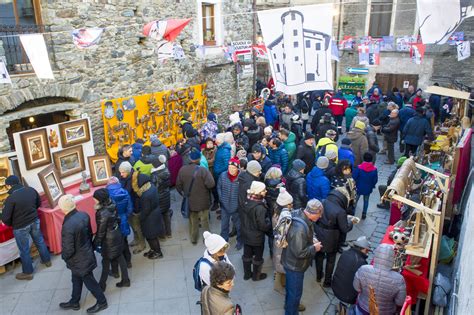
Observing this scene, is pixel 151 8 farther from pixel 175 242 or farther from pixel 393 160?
pixel 393 160

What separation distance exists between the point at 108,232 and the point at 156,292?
1301mm

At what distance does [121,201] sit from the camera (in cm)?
588

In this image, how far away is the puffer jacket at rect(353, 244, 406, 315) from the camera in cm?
397

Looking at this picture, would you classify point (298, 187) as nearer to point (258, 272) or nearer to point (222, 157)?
point (258, 272)

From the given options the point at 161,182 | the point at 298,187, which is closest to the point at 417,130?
the point at 298,187

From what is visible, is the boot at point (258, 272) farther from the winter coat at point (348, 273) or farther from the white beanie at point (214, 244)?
the white beanie at point (214, 244)

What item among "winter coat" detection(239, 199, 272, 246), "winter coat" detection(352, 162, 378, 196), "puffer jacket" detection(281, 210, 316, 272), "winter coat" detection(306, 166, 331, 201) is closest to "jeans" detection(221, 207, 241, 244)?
"winter coat" detection(239, 199, 272, 246)

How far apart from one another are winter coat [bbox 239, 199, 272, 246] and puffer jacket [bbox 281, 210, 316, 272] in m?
0.68

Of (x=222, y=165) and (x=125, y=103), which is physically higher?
(x=125, y=103)

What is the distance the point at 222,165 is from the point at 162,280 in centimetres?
256

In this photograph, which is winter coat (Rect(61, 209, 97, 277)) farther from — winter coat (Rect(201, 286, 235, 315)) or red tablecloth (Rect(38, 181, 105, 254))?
winter coat (Rect(201, 286, 235, 315))

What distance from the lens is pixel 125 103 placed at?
31.1 ft

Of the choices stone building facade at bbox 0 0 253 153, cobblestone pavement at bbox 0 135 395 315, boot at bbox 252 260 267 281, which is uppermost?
stone building facade at bbox 0 0 253 153

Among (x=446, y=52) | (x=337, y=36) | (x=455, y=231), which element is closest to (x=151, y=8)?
(x=455, y=231)
